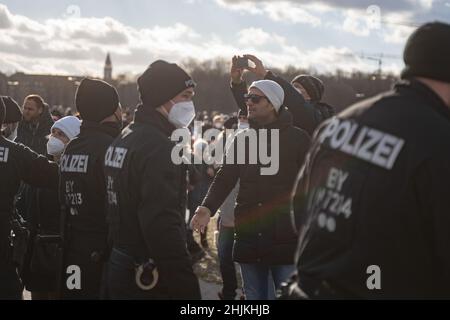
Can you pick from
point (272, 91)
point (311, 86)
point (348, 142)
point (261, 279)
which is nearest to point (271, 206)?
point (261, 279)

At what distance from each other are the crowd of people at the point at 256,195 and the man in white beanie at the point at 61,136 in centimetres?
1

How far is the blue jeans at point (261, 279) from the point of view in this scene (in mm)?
4641

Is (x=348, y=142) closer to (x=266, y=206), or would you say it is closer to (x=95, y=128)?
(x=266, y=206)

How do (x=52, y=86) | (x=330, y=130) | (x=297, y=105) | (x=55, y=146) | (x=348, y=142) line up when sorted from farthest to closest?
1. (x=52, y=86)
2. (x=55, y=146)
3. (x=297, y=105)
4. (x=330, y=130)
5. (x=348, y=142)

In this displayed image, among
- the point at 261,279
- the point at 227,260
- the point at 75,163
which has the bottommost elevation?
the point at 227,260

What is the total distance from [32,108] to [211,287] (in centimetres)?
305

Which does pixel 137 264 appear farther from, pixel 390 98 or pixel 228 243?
pixel 228 243

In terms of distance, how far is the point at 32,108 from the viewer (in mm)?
7320

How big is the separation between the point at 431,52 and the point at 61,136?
3.62 metres

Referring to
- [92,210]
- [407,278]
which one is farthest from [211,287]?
[407,278]

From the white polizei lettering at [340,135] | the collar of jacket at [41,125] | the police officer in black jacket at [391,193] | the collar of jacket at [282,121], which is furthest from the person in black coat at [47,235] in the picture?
the white polizei lettering at [340,135]

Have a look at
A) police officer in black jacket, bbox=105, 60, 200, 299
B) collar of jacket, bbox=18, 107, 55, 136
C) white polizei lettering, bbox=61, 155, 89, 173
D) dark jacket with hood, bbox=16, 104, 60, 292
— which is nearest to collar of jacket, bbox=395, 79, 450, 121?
police officer in black jacket, bbox=105, 60, 200, 299

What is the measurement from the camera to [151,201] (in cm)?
327
